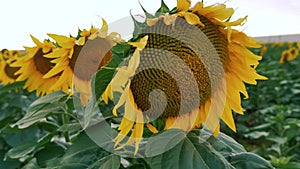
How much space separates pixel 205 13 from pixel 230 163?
0.31 metres

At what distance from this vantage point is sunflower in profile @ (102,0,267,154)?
0.78 metres

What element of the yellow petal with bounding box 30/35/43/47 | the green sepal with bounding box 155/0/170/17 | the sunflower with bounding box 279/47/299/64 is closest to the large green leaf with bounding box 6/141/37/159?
the yellow petal with bounding box 30/35/43/47

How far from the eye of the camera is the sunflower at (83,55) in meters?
0.94

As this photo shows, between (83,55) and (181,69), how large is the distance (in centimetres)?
28

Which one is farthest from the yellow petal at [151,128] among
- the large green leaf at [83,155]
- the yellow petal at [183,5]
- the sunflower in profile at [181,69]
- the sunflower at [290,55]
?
the sunflower at [290,55]

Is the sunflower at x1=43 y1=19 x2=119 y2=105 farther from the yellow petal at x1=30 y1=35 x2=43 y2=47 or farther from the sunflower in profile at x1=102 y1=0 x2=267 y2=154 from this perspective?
the yellow petal at x1=30 y1=35 x2=43 y2=47

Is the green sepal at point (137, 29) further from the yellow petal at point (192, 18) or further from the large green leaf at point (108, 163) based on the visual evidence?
the large green leaf at point (108, 163)

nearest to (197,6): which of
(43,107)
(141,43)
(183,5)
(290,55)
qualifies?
(183,5)

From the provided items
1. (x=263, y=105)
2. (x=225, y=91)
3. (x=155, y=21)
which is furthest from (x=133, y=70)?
(x=263, y=105)

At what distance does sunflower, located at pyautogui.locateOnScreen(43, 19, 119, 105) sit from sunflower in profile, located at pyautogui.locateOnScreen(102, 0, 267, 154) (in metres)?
0.16

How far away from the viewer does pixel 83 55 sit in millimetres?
984

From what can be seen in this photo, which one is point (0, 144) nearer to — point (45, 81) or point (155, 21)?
point (45, 81)

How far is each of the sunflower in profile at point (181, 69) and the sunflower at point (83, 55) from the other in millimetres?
159

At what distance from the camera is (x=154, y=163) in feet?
2.59
